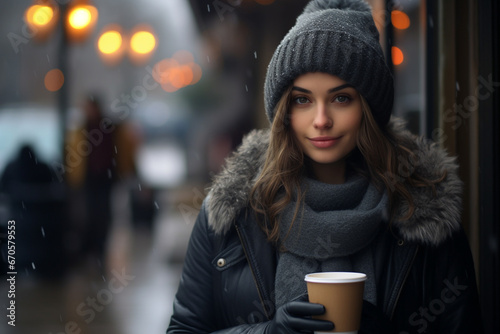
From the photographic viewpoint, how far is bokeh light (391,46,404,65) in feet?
13.5

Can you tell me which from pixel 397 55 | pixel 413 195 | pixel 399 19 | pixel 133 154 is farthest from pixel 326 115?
pixel 133 154

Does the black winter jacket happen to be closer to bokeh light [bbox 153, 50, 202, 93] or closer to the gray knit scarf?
the gray knit scarf

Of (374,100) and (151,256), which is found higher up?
(374,100)

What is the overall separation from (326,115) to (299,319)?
2.28ft

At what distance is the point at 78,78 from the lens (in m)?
35.4

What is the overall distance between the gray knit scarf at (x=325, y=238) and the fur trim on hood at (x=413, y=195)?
0.41ft

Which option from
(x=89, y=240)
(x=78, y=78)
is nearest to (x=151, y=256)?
(x=89, y=240)

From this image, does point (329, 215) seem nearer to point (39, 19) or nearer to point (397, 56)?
point (397, 56)

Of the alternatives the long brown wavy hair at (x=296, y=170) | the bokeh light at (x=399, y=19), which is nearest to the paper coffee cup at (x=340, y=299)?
the long brown wavy hair at (x=296, y=170)

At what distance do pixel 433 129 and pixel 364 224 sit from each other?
1531mm

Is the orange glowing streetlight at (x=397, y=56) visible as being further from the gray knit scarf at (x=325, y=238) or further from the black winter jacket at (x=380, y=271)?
the gray knit scarf at (x=325, y=238)

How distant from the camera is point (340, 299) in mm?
1589

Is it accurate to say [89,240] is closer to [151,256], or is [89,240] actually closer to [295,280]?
[151,256]

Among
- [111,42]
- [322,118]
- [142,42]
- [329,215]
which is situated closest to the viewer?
[322,118]
